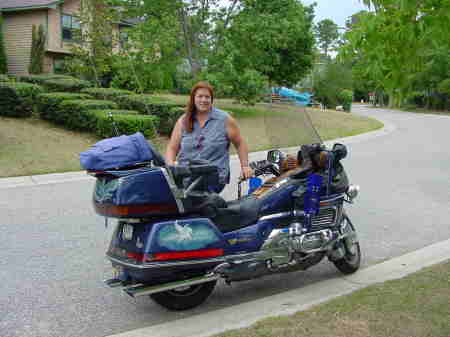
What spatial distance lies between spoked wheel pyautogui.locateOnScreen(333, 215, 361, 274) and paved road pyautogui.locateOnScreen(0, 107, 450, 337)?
15 centimetres

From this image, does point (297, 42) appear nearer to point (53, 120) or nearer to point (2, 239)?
point (53, 120)

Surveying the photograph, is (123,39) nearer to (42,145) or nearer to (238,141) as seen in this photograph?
(42,145)

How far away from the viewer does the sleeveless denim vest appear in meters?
5.04

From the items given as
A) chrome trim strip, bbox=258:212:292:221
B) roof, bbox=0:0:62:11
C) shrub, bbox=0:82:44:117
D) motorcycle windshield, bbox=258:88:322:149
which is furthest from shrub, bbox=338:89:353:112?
chrome trim strip, bbox=258:212:292:221

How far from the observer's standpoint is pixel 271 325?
386 cm

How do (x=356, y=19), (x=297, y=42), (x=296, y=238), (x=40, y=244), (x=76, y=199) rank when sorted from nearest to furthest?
(x=356, y=19), (x=296, y=238), (x=40, y=244), (x=76, y=199), (x=297, y=42)

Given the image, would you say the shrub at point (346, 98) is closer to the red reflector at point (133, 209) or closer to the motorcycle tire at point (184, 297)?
the motorcycle tire at point (184, 297)

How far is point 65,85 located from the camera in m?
19.6

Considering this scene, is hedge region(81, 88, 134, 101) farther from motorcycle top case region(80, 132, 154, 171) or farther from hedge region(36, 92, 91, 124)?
motorcycle top case region(80, 132, 154, 171)

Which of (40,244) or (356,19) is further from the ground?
(356,19)

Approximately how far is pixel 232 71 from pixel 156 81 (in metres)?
3.35

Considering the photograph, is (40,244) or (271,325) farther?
(40,244)

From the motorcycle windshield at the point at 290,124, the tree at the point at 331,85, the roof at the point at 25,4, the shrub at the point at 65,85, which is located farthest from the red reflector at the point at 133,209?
the tree at the point at 331,85

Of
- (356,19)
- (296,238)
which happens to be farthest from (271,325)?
(356,19)
